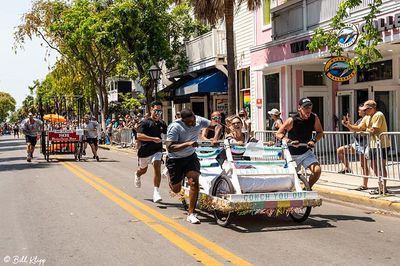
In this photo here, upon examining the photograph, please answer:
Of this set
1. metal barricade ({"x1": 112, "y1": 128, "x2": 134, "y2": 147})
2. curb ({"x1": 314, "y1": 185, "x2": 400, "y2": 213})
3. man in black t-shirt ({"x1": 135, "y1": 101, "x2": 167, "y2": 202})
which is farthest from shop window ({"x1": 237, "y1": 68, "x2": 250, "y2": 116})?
man in black t-shirt ({"x1": 135, "y1": 101, "x2": 167, "y2": 202})

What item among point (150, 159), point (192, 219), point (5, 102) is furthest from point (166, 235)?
point (5, 102)

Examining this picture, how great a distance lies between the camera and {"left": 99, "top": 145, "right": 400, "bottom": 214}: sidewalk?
918 cm

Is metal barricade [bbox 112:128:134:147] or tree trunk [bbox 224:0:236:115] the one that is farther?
metal barricade [bbox 112:128:134:147]

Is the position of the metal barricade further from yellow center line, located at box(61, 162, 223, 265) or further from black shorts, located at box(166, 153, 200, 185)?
black shorts, located at box(166, 153, 200, 185)

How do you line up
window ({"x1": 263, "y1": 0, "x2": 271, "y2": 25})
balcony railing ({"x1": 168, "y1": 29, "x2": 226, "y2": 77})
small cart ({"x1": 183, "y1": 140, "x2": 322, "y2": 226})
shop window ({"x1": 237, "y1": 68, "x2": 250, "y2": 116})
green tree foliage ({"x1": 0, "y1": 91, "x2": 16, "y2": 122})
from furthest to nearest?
1. green tree foliage ({"x1": 0, "y1": 91, "x2": 16, "y2": 122})
2. balcony railing ({"x1": 168, "y1": 29, "x2": 226, "y2": 77})
3. shop window ({"x1": 237, "y1": 68, "x2": 250, "y2": 116})
4. window ({"x1": 263, "y1": 0, "x2": 271, "y2": 25})
5. small cart ({"x1": 183, "y1": 140, "x2": 322, "y2": 226})

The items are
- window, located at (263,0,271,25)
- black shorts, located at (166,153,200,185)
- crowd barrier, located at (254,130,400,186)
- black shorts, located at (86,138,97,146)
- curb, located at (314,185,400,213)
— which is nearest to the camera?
black shorts, located at (166,153,200,185)

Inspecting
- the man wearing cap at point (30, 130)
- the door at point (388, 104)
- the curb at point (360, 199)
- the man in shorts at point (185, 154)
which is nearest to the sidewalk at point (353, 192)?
the curb at point (360, 199)

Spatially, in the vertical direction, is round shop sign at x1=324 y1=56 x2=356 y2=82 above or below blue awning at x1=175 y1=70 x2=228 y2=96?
below

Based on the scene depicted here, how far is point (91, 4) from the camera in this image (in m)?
30.2

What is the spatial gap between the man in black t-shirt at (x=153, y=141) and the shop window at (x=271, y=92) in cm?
1044

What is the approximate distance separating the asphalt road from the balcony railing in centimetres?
1367

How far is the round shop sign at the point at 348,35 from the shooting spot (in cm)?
1466

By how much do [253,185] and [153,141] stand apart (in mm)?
2748

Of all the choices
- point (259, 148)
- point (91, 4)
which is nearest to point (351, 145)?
point (259, 148)
